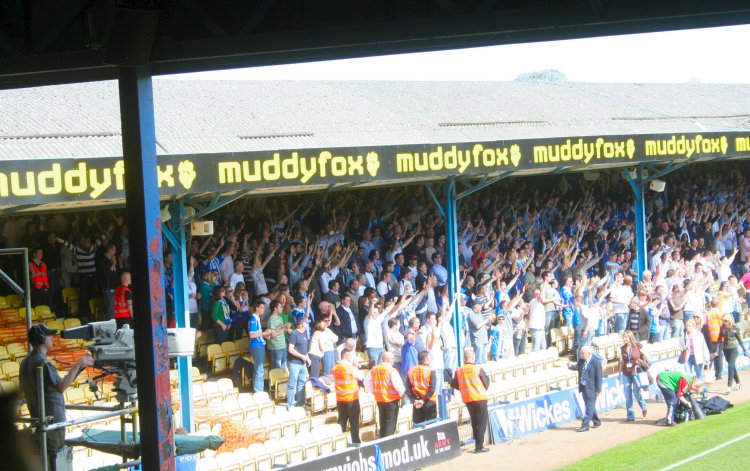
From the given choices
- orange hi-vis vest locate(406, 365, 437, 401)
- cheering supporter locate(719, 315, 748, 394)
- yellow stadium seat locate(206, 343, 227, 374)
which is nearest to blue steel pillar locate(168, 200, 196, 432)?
yellow stadium seat locate(206, 343, 227, 374)

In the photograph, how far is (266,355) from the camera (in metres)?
15.1

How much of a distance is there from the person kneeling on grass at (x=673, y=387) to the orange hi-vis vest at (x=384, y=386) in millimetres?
4958

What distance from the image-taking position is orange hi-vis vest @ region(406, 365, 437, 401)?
1415cm

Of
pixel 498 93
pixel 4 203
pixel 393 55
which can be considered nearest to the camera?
pixel 393 55

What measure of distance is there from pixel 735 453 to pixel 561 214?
336 inches

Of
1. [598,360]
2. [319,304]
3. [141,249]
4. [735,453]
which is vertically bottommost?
[735,453]

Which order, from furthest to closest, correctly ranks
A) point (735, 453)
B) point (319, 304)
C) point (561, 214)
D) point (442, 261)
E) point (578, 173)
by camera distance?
point (578, 173) < point (561, 214) < point (442, 261) < point (319, 304) < point (735, 453)

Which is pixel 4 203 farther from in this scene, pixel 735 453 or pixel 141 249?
pixel 735 453

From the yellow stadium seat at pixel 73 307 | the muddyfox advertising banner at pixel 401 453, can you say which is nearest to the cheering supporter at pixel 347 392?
the muddyfox advertising banner at pixel 401 453

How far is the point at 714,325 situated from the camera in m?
19.2

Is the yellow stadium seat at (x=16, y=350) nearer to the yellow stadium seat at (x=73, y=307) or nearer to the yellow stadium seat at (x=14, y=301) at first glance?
the yellow stadium seat at (x=14, y=301)

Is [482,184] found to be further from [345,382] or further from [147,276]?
[147,276]

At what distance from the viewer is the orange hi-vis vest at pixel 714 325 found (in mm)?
19156

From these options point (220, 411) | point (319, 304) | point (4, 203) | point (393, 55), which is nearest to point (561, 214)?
point (319, 304)
